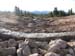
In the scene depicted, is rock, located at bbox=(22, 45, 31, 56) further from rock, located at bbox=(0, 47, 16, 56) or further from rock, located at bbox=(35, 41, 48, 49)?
rock, located at bbox=(35, 41, 48, 49)

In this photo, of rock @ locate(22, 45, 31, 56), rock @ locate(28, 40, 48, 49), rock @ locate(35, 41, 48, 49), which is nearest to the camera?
rock @ locate(22, 45, 31, 56)

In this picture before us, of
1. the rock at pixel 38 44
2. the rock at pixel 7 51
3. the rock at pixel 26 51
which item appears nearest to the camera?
the rock at pixel 26 51

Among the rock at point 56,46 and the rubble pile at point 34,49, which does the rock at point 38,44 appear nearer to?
the rubble pile at point 34,49

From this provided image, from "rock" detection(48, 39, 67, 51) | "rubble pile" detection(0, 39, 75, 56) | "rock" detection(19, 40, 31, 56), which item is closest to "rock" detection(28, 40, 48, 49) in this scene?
"rubble pile" detection(0, 39, 75, 56)

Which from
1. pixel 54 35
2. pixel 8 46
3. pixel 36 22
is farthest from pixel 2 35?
pixel 36 22

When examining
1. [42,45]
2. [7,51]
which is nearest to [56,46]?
[42,45]

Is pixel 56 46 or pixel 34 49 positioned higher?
pixel 56 46

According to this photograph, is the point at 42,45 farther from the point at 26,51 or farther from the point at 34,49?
the point at 26,51

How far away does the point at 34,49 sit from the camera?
1033 centimetres

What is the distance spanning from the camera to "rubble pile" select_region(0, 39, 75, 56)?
10.0 metres

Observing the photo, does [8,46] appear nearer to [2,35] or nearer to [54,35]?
[2,35]

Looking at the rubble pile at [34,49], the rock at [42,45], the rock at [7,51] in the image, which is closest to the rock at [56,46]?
the rubble pile at [34,49]

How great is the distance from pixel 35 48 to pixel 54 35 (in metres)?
1.88

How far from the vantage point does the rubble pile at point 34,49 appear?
10031 mm
